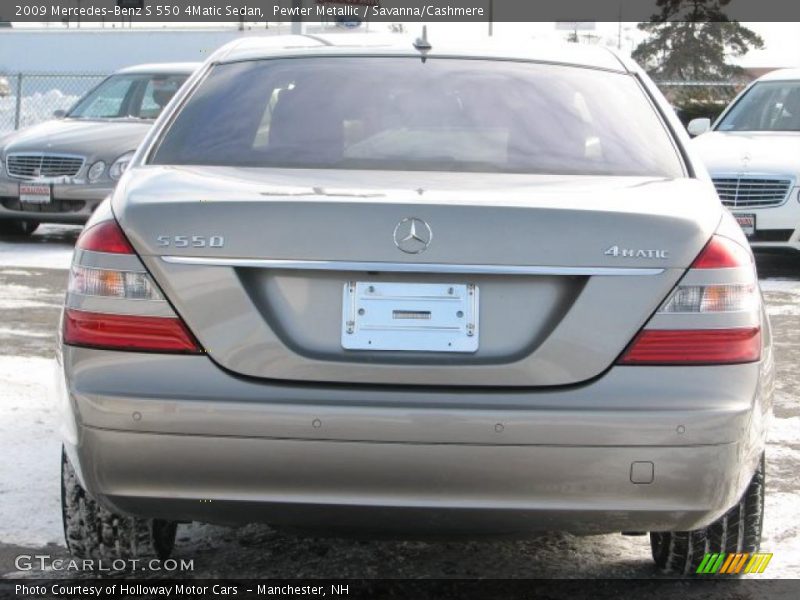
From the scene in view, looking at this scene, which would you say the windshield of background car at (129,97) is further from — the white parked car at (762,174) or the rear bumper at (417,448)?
the rear bumper at (417,448)

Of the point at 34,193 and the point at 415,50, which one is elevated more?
the point at 415,50

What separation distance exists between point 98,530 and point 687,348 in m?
1.62

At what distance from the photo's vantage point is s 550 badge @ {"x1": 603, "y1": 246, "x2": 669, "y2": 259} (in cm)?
304

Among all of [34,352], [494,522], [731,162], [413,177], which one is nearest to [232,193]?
[413,177]

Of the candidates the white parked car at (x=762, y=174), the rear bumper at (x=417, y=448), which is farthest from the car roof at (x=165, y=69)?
the rear bumper at (x=417, y=448)

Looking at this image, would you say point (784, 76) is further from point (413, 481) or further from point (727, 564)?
point (413, 481)

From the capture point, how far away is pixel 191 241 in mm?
3080

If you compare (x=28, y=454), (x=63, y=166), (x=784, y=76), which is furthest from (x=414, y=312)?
(x=784, y=76)

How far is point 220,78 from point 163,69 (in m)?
9.88

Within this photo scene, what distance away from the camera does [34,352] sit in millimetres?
7039

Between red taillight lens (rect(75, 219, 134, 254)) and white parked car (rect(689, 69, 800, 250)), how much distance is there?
8.15 metres

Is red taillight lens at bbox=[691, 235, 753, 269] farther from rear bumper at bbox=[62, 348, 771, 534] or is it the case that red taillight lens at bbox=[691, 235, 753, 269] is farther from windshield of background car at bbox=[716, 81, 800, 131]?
windshield of background car at bbox=[716, 81, 800, 131]

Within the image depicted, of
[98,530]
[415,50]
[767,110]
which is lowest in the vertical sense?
[98,530]

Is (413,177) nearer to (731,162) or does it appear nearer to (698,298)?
(698,298)
